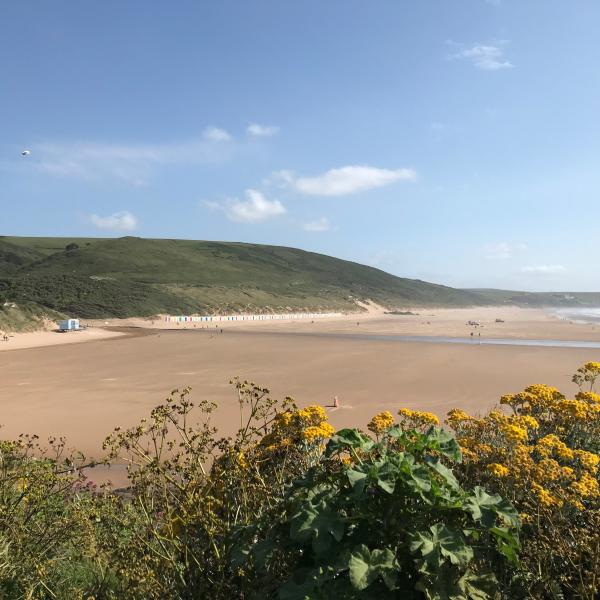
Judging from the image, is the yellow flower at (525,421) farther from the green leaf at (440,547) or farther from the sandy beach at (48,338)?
the sandy beach at (48,338)

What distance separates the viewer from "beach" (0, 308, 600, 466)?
1428cm

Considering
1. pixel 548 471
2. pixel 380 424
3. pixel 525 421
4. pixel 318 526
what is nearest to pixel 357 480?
pixel 318 526

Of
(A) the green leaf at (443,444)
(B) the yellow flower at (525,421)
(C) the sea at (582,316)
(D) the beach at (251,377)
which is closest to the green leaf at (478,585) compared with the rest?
(A) the green leaf at (443,444)

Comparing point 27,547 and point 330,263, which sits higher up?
point 330,263

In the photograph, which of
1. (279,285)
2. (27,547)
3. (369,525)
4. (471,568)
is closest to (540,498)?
(471,568)

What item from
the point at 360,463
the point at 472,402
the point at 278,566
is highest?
the point at 360,463

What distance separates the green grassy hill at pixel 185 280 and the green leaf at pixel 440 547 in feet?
179

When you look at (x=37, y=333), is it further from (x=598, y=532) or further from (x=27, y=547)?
(x=598, y=532)

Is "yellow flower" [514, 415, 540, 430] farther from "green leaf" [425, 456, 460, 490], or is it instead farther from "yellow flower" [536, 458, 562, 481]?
"green leaf" [425, 456, 460, 490]

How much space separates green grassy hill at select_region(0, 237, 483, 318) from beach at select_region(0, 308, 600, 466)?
94.3 ft

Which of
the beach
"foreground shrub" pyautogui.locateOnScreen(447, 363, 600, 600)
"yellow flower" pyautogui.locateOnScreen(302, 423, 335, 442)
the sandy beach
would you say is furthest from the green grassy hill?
"foreground shrub" pyautogui.locateOnScreen(447, 363, 600, 600)

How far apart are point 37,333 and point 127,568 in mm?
45498

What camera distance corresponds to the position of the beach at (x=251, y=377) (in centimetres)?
1428

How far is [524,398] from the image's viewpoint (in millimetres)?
5438
